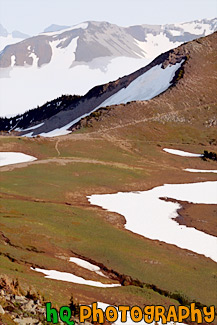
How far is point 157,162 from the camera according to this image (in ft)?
284

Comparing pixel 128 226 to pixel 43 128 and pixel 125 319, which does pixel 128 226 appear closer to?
pixel 125 319

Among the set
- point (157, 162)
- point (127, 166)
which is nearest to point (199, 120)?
point (157, 162)

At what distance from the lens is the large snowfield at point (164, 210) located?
4419cm

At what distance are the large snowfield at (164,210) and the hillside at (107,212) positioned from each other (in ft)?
1.78

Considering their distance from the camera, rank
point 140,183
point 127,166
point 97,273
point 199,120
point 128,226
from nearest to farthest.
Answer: point 97,273 < point 128,226 < point 140,183 < point 127,166 < point 199,120

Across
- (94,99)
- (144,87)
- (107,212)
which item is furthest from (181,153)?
(94,99)

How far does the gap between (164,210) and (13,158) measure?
3153 centimetres

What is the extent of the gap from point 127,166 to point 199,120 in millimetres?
42315

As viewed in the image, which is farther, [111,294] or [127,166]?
[127,166]

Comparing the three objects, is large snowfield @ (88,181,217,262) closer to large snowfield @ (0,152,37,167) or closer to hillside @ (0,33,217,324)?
hillside @ (0,33,217,324)

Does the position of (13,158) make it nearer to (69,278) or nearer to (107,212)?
(107,212)

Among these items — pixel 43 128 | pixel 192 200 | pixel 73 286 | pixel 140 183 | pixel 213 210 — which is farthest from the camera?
pixel 43 128

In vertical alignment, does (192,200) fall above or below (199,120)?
below

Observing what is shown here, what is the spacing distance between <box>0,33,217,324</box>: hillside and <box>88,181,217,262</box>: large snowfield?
54cm
